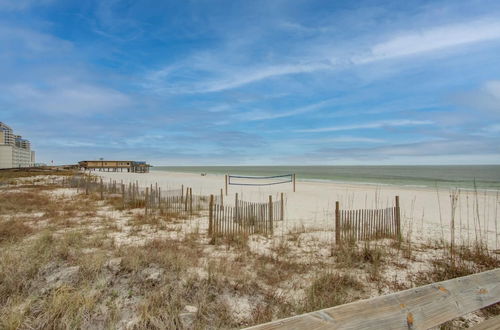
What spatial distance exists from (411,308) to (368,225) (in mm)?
5872

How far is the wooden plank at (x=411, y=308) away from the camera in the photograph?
4.12ft

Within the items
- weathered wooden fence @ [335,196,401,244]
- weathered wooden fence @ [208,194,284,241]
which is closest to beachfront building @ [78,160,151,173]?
weathered wooden fence @ [208,194,284,241]

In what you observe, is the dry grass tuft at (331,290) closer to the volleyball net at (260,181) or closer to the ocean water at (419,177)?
the ocean water at (419,177)

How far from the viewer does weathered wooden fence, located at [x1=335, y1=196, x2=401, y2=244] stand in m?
6.66

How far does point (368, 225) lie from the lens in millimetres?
6910

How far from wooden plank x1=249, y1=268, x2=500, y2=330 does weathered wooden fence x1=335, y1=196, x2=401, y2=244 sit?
4719mm

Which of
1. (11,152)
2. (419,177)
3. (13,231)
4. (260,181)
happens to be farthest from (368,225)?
(11,152)

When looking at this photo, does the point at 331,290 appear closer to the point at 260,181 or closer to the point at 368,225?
the point at 368,225

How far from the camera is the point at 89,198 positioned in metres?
14.3

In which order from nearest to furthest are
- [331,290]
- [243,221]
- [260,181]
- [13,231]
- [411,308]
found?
1. [411,308]
2. [331,290]
3. [13,231]
4. [243,221]
5. [260,181]

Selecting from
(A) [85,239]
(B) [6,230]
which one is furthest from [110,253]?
(B) [6,230]

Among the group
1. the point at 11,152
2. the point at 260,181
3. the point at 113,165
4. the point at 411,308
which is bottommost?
the point at 260,181

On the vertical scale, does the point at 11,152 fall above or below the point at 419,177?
above

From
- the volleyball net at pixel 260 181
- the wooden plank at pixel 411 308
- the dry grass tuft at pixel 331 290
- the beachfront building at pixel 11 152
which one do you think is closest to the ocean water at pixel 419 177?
the dry grass tuft at pixel 331 290
